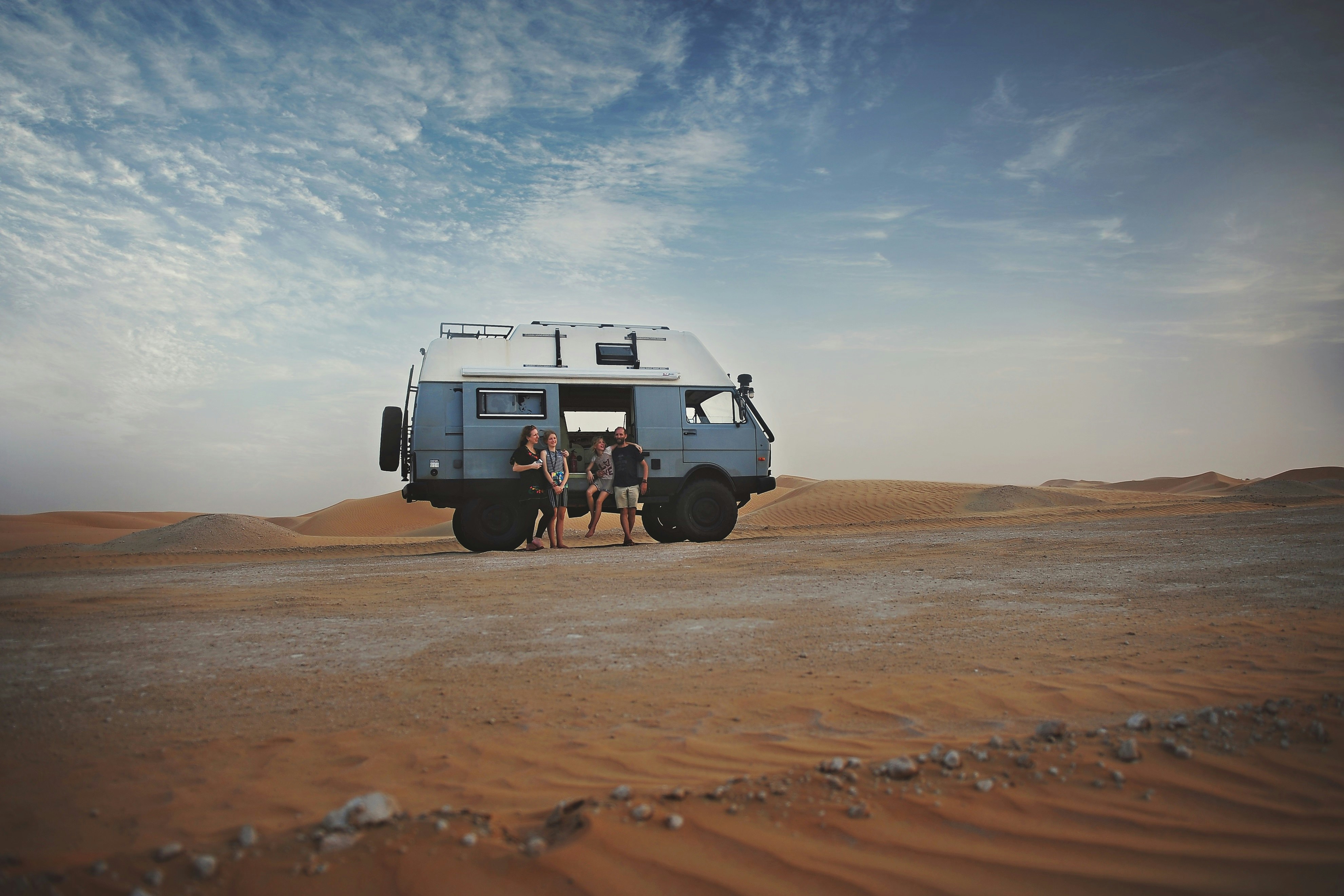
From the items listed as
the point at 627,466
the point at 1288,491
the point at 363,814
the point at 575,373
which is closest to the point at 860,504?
the point at 1288,491

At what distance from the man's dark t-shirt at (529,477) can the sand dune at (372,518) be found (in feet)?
67.0

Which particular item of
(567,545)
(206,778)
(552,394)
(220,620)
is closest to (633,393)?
(552,394)

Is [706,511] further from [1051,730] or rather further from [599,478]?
[1051,730]

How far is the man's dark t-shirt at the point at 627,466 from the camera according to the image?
12.6 m

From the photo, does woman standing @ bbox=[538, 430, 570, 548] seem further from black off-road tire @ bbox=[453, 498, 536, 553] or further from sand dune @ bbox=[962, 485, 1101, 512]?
sand dune @ bbox=[962, 485, 1101, 512]

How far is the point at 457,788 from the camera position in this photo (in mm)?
2523

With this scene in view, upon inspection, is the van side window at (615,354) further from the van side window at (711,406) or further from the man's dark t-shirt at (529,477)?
the man's dark t-shirt at (529,477)

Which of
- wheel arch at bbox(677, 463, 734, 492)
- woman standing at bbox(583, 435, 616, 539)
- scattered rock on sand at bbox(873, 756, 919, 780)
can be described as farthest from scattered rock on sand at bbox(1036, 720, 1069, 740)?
wheel arch at bbox(677, 463, 734, 492)

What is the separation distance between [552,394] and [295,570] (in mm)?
4663

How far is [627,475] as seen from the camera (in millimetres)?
12641

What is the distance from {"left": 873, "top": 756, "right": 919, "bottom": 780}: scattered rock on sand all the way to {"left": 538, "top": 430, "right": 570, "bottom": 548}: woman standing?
9671 mm

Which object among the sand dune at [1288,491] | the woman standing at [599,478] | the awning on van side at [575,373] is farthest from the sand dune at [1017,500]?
the woman standing at [599,478]

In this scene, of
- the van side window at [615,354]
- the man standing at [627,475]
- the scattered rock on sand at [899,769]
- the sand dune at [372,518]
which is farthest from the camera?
the sand dune at [372,518]

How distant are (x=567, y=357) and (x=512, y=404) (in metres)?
1.30
